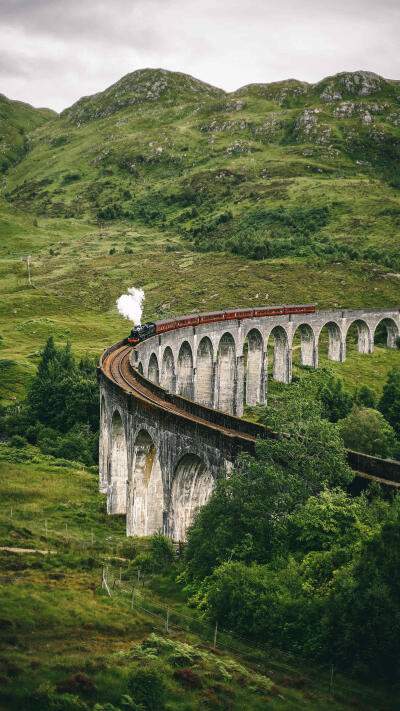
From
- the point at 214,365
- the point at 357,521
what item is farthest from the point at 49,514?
the point at 214,365

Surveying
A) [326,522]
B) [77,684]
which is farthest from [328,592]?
[77,684]

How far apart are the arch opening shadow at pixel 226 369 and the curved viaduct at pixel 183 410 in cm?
12

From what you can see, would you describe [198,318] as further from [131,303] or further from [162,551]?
[131,303]

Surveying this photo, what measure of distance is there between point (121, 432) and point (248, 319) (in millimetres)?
33345

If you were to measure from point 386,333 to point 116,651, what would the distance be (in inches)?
3405

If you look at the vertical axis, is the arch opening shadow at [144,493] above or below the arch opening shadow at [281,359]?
below

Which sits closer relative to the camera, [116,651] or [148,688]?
[148,688]

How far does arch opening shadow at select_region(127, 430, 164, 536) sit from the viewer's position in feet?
124

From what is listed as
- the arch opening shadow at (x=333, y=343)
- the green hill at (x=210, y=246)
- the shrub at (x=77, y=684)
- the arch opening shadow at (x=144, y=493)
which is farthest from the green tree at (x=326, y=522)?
the arch opening shadow at (x=333, y=343)

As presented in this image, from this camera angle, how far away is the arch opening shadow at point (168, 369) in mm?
63094

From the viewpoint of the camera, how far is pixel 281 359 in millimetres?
79750

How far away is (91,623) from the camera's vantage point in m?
21.6

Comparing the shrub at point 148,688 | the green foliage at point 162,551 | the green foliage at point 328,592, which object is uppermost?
the green foliage at point 328,592

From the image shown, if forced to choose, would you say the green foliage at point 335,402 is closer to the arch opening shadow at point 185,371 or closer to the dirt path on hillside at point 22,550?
the arch opening shadow at point 185,371
